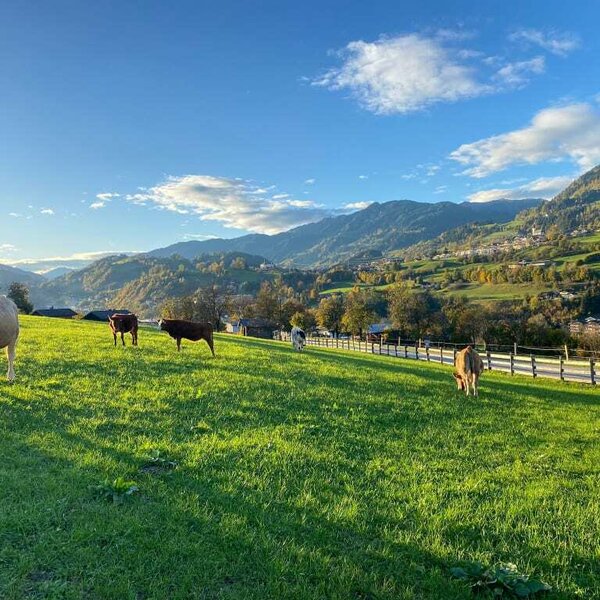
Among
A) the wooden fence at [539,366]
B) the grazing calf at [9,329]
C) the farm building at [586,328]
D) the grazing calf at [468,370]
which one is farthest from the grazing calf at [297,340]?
the farm building at [586,328]

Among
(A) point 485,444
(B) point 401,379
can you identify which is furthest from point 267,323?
(A) point 485,444

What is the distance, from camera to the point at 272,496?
5.97m

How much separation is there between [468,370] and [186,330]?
1289 centimetres

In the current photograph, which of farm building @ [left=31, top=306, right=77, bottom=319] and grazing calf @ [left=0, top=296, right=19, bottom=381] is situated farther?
farm building @ [left=31, top=306, right=77, bottom=319]

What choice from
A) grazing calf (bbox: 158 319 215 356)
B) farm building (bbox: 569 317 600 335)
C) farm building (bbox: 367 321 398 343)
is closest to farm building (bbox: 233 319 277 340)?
farm building (bbox: 367 321 398 343)

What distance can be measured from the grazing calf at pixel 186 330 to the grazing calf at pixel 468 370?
36.7ft

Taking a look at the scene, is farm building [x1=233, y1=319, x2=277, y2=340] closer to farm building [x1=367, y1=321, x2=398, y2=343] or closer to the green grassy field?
farm building [x1=367, y1=321, x2=398, y2=343]

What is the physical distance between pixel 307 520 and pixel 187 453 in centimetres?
267

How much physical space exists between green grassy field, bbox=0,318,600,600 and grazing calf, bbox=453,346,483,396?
444 cm

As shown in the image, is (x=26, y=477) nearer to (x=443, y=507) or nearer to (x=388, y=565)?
(x=388, y=565)

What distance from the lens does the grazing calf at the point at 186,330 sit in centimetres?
2088

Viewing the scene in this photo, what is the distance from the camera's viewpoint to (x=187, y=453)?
724cm

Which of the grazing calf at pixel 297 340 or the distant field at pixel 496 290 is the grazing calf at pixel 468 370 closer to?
the grazing calf at pixel 297 340

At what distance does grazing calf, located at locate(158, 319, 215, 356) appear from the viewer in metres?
20.9
